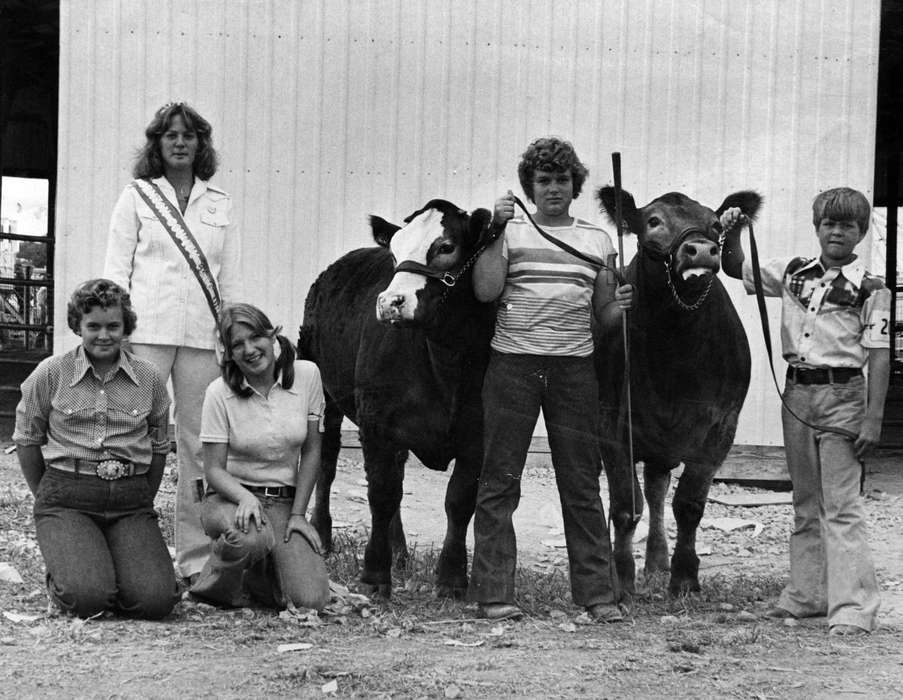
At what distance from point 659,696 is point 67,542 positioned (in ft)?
7.47

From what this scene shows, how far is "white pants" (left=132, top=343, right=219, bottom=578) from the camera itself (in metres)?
5.19

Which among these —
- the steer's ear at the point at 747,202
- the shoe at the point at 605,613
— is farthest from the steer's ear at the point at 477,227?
the shoe at the point at 605,613

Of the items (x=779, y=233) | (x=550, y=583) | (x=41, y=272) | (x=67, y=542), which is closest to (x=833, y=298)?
(x=550, y=583)

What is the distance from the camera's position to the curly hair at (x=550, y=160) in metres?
4.70

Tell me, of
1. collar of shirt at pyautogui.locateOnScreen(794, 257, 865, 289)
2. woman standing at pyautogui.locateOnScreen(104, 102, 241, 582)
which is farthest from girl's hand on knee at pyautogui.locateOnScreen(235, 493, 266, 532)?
collar of shirt at pyautogui.locateOnScreen(794, 257, 865, 289)

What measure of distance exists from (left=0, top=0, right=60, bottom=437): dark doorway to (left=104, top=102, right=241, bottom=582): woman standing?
608 cm

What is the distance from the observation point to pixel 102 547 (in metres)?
4.60

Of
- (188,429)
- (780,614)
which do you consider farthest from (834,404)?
(188,429)

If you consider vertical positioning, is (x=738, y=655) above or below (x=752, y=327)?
below

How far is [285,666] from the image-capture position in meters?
3.83

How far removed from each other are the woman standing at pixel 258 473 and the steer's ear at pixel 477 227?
868 mm

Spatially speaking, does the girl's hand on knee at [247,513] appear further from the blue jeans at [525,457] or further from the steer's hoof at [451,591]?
the steer's hoof at [451,591]

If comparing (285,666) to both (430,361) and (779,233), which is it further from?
(779,233)

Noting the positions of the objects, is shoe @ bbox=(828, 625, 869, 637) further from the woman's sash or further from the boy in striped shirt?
the woman's sash
